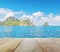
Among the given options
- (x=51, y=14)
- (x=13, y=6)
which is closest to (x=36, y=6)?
(x=51, y=14)

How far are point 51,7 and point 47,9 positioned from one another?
1583 mm

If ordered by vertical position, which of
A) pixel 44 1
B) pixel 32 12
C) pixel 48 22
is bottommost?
pixel 48 22

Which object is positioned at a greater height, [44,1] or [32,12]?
[44,1]

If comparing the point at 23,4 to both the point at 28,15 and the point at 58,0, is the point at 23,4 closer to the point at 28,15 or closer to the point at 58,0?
the point at 28,15

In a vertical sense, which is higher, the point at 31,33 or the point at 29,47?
the point at 29,47

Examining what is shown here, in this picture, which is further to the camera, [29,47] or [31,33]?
[31,33]

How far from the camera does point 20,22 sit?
4288 centimetres

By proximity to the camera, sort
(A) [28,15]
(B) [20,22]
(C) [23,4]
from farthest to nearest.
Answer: (C) [23,4] → (A) [28,15] → (B) [20,22]

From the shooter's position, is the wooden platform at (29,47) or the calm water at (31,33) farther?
the calm water at (31,33)

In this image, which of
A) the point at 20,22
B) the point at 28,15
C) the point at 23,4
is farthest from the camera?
the point at 23,4

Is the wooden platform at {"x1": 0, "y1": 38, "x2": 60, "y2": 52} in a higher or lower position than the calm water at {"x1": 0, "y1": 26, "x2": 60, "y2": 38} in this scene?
higher

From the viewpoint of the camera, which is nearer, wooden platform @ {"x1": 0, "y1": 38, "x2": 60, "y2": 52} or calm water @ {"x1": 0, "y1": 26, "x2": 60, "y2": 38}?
wooden platform @ {"x1": 0, "y1": 38, "x2": 60, "y2": 52}

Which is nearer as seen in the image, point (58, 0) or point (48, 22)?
point (48, 22)

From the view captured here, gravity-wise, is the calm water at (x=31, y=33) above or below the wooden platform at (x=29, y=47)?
below
